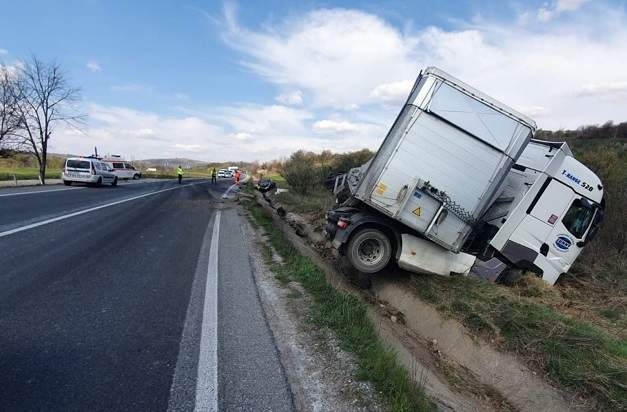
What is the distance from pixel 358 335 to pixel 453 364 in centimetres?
221

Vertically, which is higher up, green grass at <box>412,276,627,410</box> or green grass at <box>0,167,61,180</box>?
green grass at <box>0,167,61,180</box>

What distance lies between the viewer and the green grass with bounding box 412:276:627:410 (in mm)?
4172

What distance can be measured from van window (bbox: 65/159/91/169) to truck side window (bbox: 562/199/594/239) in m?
24.9

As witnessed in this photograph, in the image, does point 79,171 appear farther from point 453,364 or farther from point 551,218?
point 551,218

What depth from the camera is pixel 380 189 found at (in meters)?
6.71

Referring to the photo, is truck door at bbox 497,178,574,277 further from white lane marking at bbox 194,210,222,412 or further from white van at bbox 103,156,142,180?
white van at bbox 103,156,142,180

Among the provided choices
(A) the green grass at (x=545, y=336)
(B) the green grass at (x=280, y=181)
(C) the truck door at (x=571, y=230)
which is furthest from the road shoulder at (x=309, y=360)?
(B) the green grass at (x=280, y=181)

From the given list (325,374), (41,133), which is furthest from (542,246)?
(41,133)

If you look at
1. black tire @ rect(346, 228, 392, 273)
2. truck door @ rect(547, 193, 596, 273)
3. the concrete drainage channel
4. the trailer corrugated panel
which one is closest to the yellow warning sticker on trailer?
the trailer corrugated panel

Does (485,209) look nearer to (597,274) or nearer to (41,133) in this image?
(597,274)

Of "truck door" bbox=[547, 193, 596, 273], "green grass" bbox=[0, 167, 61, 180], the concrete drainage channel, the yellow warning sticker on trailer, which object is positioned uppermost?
the yellow warning sticker on trailer

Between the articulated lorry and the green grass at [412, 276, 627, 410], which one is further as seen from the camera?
the articulated lorry

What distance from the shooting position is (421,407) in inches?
115

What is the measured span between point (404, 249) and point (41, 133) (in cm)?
3110
